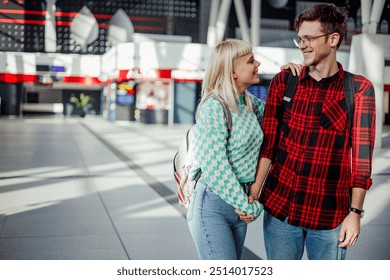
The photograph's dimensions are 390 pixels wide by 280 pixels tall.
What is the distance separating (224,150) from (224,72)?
283 mm

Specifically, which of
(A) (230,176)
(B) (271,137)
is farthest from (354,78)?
(A) (230,176)

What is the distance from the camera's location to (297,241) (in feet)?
7.03

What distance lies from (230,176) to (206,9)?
33397 mm

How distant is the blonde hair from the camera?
2082 millimetres

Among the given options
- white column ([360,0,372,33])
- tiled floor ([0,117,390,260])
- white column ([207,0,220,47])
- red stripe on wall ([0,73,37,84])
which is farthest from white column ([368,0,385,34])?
red stripe on wall ([0,73,37,84])

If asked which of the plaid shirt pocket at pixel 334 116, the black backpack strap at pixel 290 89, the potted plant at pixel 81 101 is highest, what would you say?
the black backpack strap at pixel 290 89

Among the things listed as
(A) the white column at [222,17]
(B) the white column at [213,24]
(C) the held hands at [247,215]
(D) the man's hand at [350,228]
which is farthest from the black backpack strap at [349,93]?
(B) the white column at [213,24]

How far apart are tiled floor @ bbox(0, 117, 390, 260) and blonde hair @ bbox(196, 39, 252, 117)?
6.95 feet

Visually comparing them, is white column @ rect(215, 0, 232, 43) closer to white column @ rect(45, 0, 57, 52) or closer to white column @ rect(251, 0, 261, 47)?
white column @ rect(251, 0, 261, 47)


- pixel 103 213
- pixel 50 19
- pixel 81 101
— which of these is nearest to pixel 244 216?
pixel 103 213

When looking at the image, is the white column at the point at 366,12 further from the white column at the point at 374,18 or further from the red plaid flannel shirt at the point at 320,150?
the red plaid flannel shirt at the point at 320,150

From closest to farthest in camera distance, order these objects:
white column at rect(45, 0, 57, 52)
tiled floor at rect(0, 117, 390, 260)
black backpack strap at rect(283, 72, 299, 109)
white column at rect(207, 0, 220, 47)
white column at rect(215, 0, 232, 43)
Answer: black backpack strap at rect(283, 72, 299, 109), tiled floor at rect(0, 117, 390, 260), white column at rect(45, 0, 57, 52), white column at rect(215, 0, 232, 43), white column at rect(207, 0, 220, 47)

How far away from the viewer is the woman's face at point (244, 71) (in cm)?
212

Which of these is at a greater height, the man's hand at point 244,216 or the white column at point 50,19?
the white column at point 50,19
